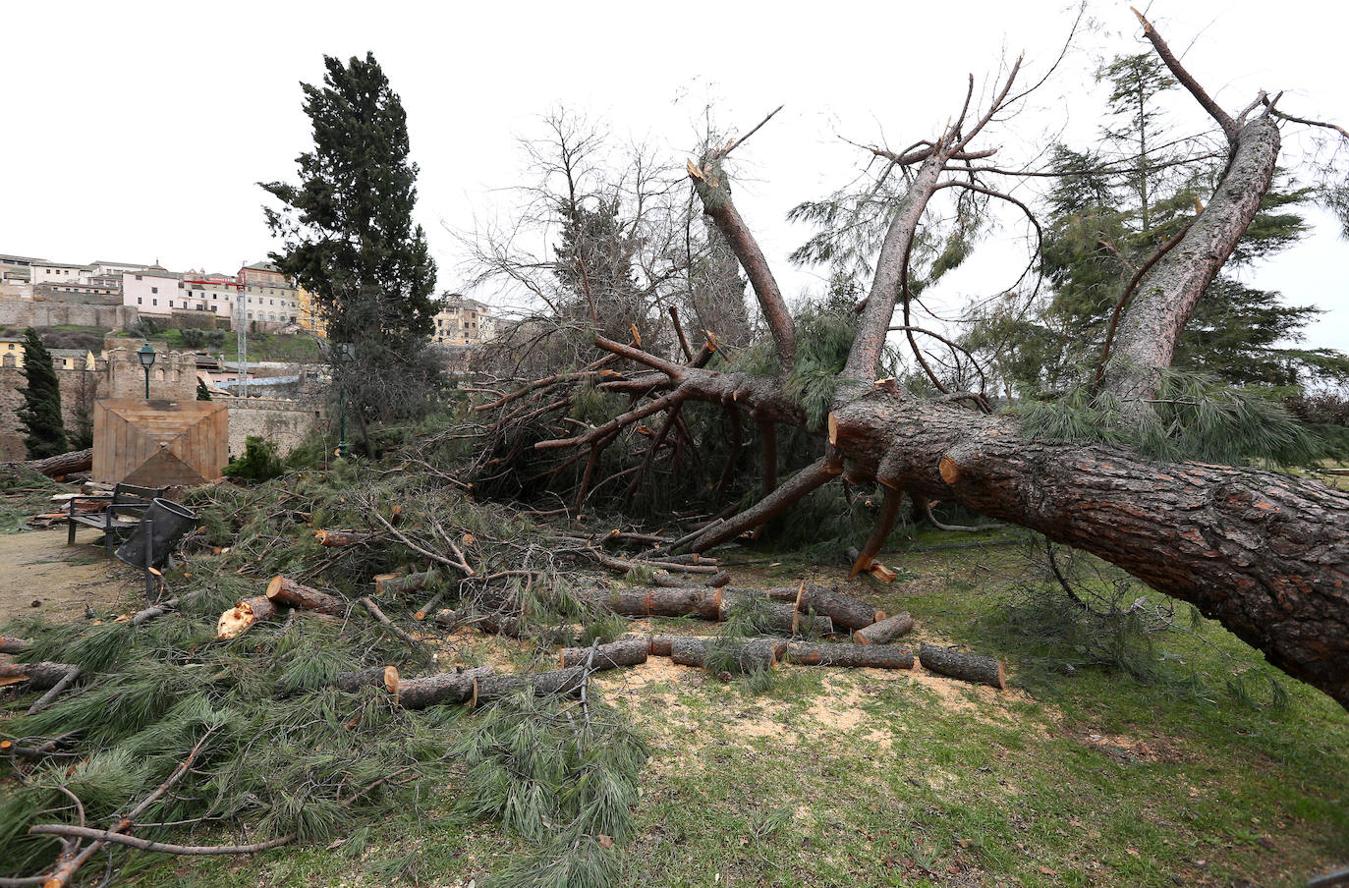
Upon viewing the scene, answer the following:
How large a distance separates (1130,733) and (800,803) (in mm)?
1589

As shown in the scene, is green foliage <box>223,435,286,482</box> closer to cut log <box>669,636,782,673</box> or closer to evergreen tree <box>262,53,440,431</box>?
evergreen tree <box>262,53,440,431</box>

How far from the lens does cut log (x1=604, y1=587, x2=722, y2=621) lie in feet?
13.3

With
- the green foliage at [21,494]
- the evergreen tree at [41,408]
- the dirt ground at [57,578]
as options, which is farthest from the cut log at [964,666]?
the evergreen tree at [41,408]

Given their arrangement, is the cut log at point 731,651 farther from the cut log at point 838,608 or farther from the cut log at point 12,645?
the cut log at point 12,645

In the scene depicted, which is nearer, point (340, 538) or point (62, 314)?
point (340, 538)

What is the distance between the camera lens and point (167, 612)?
347cm

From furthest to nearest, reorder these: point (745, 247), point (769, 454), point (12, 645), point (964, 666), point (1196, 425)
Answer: point (769, 454) → point (745, 247) → point (964, 666) → point (12, 645) → point (1196, 425)

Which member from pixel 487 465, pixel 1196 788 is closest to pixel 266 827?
pixel 1196 788

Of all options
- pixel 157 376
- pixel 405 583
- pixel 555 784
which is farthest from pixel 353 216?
pixel 555 784

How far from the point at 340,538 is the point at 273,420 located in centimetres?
1811

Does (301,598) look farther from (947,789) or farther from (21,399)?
(21,399)

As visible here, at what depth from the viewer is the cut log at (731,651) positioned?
3162mm

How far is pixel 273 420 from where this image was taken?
753 inches

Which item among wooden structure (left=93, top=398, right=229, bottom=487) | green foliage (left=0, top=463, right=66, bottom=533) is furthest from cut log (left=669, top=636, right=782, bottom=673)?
green foliage (left=0, top=463, right=66, bottom=533)
